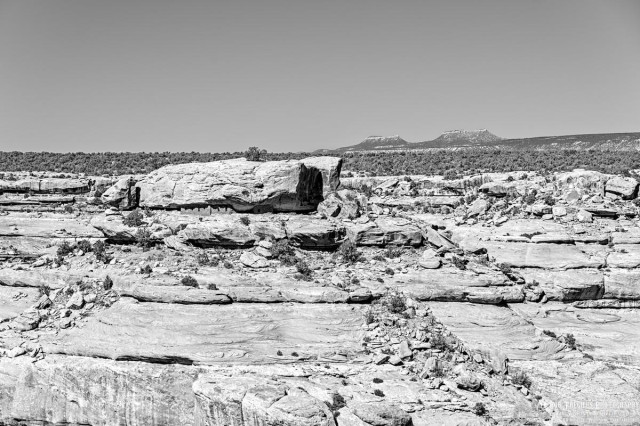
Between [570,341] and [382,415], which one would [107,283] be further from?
[570,341]

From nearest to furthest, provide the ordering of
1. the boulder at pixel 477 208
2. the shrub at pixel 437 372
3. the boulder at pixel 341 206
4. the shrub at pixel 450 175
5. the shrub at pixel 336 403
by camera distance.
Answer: the shrub at pixel 336 403
the shrub at pixel 437 372
the boulder at pixel 341 206
the boulder at pixel 477 208
the shrub at pixel 450 175

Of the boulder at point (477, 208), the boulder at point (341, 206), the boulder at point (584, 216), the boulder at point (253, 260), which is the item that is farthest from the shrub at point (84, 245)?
the boulder at point (584, 216)

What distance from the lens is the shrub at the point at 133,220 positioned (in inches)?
1037

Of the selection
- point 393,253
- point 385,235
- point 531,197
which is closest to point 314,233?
point 385,235

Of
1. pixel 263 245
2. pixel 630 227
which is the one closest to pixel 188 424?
pixel 263 245

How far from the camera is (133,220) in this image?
2655cm

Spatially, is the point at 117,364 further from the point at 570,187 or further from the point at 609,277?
the point at 570,187

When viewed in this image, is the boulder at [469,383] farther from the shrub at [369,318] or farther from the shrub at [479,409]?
the shrub at [369,318]

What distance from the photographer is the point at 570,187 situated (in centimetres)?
3006

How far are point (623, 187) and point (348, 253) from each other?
50.5 feet

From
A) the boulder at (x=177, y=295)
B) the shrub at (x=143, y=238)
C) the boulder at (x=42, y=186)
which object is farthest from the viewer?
the boulder at (x=42, y=186)

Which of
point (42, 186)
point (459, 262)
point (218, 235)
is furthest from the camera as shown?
point (42, 186)

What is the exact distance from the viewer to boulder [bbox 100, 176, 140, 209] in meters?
28.5

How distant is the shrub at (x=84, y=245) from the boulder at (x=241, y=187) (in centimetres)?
345
